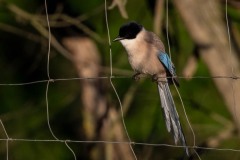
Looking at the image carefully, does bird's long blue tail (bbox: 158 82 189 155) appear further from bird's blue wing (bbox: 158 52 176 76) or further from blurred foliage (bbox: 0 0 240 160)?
blurred foliage (bbox: 0 0 240 160)

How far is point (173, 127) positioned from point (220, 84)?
1756mm

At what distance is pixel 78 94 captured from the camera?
6926 millimetres

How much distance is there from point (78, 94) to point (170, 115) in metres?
3.68

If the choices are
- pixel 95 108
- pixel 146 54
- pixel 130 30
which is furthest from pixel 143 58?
pixel 95 108

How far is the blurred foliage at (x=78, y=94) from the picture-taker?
229 inches

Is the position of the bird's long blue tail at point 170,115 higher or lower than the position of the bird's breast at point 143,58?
lower

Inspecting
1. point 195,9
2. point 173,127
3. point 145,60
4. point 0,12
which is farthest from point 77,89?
point 173,127

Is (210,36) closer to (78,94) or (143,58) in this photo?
(143,58)

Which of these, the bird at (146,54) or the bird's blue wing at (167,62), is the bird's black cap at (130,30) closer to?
the bird at (146,54)

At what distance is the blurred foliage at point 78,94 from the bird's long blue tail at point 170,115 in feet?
6.41

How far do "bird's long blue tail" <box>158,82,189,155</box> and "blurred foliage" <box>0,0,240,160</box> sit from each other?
195 cm

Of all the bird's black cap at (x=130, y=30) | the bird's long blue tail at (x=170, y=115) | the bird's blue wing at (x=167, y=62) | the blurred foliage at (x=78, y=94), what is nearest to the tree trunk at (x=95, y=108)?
the blurred foliage at (x=78, y=94)

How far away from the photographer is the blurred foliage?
582 centimetres

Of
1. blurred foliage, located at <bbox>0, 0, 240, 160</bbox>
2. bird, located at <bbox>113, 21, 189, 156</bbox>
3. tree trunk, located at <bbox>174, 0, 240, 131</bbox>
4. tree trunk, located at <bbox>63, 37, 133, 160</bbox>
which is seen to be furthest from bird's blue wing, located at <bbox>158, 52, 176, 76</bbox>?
tree trunk, located at <bbox>63, 37, 133, 160</bbox>
